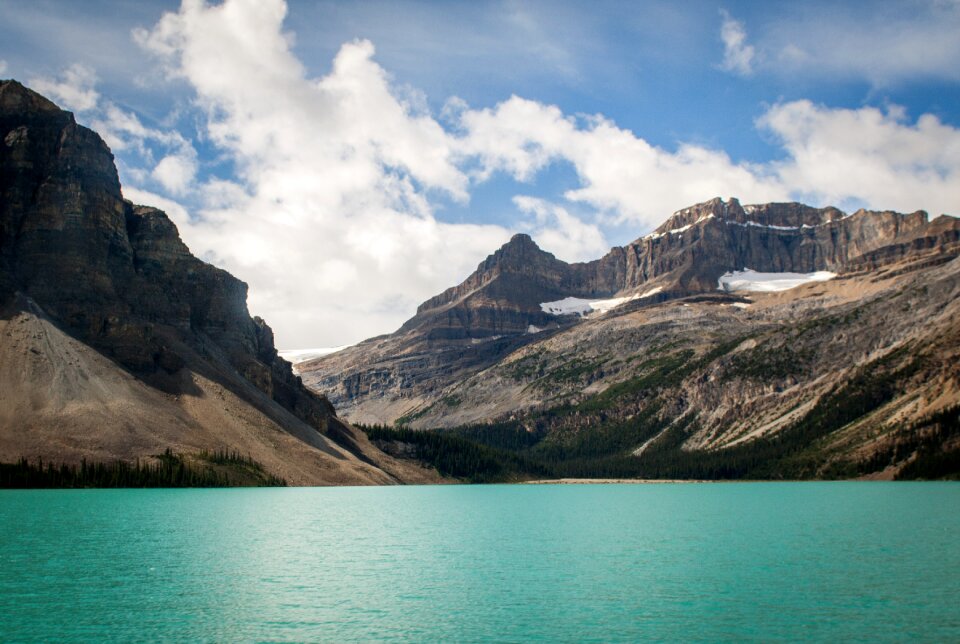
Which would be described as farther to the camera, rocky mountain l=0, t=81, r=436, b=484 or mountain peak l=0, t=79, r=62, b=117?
mountain peak l=0, t=79, r=62, b=117

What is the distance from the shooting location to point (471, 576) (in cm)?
4897

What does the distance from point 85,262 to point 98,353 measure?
32255mm

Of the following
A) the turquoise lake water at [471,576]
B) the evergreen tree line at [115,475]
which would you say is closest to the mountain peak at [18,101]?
the evergreen tree line at [115,475]

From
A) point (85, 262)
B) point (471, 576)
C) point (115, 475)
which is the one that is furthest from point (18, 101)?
point (471, 576)

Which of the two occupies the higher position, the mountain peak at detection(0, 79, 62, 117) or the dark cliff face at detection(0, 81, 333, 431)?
the mountain peak at detection(0, 79, 62, 117)

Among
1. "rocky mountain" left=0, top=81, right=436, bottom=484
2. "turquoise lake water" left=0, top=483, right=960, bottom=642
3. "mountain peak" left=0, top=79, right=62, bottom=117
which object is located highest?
"mountain peak" left=0, top=79, right=62, bottom=117

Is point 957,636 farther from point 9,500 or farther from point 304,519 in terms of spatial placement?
point 9,500

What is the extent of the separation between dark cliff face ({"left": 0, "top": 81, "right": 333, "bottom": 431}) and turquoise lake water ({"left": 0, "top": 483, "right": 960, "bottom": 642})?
3321 inches

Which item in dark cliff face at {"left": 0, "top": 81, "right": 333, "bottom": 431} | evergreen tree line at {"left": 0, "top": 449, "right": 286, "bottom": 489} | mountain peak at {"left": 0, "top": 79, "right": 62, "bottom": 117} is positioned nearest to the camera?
evergreen tree line at {"left": 0, "top": 449, "right": 286, "bottom": 489}

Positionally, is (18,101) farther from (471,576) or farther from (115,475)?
(471,576)

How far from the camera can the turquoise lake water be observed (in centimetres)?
3444

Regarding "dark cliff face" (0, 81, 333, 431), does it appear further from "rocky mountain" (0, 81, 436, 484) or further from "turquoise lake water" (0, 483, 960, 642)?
"turquoise lake water" (0, 483, 960, 642)

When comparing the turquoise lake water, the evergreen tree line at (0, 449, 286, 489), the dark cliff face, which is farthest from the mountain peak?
the turquoise lake water

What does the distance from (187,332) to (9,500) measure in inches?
3806
